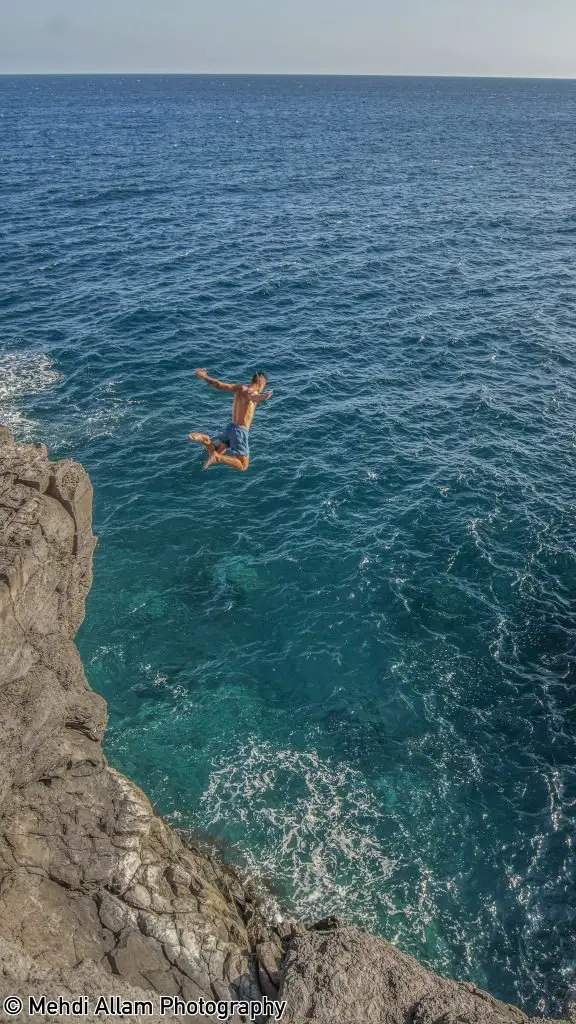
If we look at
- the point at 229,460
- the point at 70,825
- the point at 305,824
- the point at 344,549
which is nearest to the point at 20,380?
the point at 344,549

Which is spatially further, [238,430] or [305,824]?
[238,430]

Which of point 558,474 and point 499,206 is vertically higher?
point 499,206

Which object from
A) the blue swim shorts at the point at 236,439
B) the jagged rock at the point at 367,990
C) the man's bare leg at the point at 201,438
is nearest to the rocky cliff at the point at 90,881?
the jagged rock at the point at 367,990

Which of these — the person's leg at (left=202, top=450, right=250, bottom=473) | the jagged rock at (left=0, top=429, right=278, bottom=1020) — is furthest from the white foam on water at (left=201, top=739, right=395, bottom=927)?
the person's leg at (left=202, top=450, right=250, bottom=473)

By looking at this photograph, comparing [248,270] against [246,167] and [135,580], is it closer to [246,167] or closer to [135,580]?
[135,580]

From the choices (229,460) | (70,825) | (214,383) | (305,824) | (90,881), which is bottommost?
(305,824)

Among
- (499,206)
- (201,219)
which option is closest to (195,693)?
(201,219)

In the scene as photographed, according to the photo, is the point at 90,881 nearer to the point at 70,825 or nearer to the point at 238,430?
the point at 70,825
